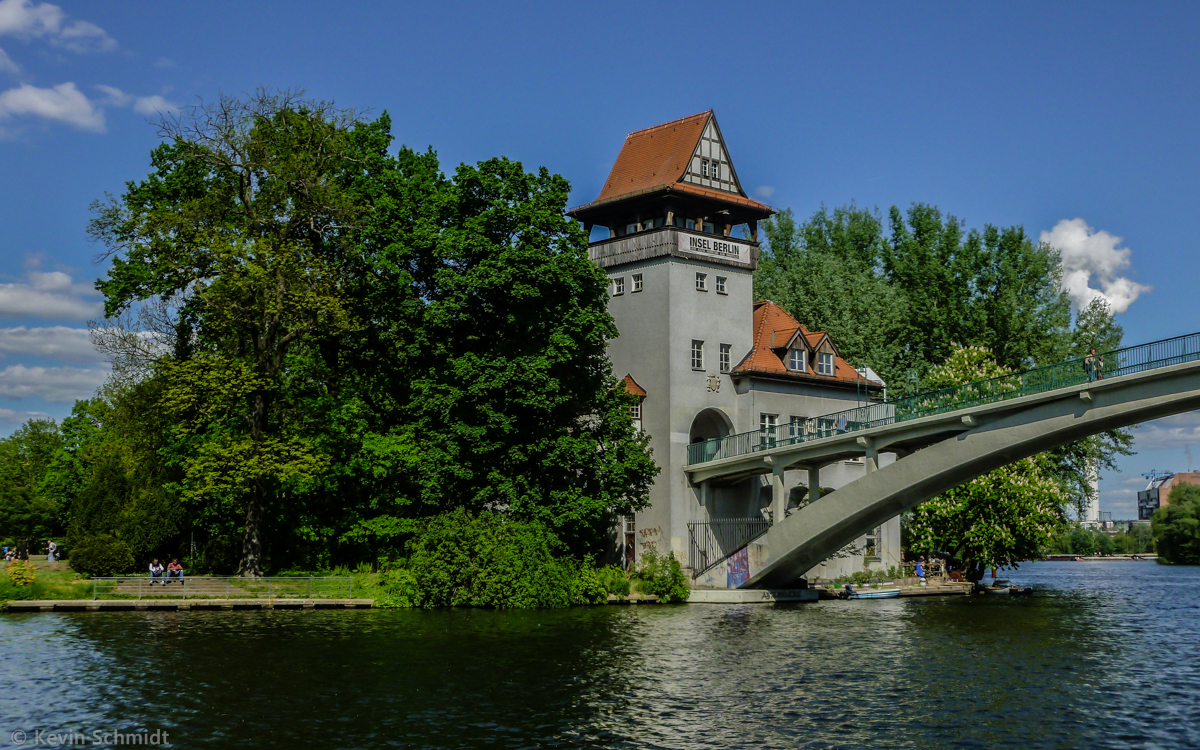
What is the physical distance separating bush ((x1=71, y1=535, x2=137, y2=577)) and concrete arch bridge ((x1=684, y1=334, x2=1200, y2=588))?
83.2 ft

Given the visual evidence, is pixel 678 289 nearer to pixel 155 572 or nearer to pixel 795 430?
pixel 795 430

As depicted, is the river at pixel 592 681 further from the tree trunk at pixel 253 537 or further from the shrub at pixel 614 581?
the shrub at pixel 614 581

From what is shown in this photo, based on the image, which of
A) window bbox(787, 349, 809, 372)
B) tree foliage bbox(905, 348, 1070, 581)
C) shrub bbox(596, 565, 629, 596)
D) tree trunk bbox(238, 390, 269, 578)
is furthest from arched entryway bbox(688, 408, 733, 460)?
tree trunk bbox(238, 390, 269, 578)

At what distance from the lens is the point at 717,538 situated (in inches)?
1961

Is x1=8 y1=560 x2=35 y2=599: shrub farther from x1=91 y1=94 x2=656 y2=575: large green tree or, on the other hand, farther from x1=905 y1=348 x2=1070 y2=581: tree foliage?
x1=905 y1=348 x2=1070 y2=581: tree foliage

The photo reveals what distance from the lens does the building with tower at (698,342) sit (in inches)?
1949

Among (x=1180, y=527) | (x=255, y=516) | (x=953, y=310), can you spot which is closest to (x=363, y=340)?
(x=255, y=516)

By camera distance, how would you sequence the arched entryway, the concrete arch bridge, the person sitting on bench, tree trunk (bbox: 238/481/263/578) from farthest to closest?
the arched entryway
tree trunk (bbox: 238/481/263/578)
the person sitting on bench
the concrete arch bridge

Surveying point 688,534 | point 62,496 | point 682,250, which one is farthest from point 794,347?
point 62,496

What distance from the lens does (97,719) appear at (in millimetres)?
19156

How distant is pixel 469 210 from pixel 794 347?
744 inches

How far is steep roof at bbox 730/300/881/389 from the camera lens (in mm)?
52156

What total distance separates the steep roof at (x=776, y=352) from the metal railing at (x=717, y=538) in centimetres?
729

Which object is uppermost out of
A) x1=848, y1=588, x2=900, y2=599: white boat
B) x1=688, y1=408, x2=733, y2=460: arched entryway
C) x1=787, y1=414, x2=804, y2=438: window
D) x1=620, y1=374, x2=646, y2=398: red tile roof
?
x1=620, y1=374, x2=646, y2=398: red tile roof
